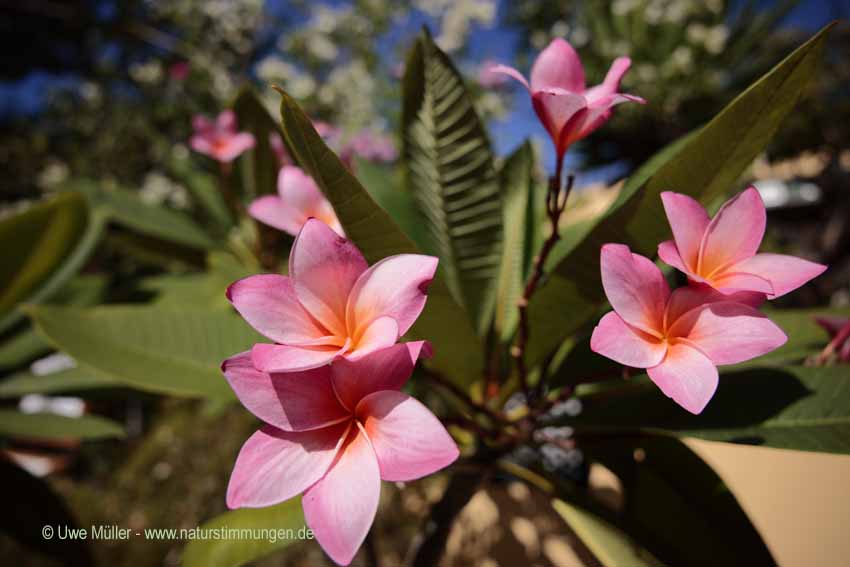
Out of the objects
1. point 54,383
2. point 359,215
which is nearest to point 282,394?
point 359,215

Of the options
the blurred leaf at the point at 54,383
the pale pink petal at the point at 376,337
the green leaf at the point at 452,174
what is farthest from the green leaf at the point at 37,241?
the pale pink petal at the point at 376,337

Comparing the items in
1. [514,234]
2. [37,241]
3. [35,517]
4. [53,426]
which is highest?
[514,234]

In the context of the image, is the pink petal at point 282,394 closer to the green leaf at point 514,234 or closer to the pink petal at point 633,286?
the pink petal at point 633,286

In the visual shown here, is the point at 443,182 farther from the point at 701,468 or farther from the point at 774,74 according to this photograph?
the point at 701,468

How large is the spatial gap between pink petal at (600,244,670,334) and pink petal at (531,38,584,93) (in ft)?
0.61

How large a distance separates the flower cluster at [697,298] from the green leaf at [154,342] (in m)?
0.43

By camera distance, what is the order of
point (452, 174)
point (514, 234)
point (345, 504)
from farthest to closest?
point (514, 234) → point (452, 174) → point (345, 504)

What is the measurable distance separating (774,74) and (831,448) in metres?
0.32

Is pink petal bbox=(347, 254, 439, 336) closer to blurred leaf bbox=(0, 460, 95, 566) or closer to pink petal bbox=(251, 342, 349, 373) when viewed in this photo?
pink petal bbox=(251, 342, 349, 373)

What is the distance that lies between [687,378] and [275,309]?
0.28m

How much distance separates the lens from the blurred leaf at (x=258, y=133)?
2.69 ft

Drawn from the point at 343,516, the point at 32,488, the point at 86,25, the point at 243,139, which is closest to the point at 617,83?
the point at 343,516

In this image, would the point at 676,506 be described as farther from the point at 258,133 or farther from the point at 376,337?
the point at 258,133

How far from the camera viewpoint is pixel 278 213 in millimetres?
468
